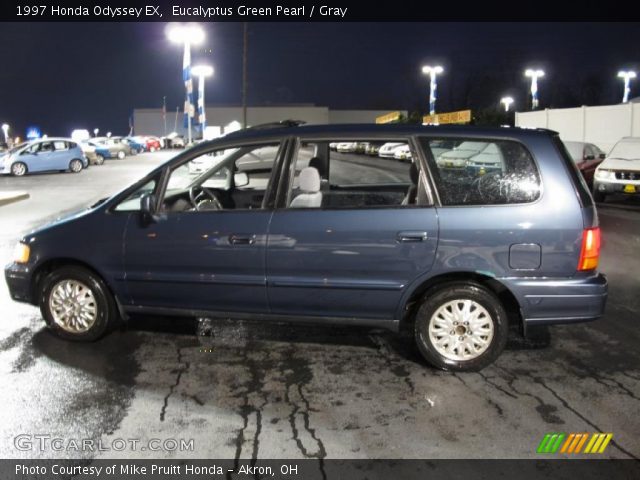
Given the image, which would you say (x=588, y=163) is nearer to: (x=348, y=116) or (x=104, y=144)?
(x=104, y=144)

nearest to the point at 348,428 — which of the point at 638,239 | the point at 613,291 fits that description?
the point at 613,291

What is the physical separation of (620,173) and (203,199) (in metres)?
11.7

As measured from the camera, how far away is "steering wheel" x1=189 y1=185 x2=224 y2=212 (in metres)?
5.34

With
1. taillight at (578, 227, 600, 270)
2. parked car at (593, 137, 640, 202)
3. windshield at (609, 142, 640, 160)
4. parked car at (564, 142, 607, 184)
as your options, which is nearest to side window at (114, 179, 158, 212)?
taillight at (578, 227, 600, 270)

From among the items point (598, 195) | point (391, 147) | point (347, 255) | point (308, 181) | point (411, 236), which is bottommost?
point (347, 255)

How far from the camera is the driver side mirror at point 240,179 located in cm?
619

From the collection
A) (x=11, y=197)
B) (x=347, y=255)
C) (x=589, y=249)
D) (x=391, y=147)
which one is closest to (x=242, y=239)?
(x=347, y=255)

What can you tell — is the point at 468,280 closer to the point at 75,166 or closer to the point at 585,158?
the point at 585,158

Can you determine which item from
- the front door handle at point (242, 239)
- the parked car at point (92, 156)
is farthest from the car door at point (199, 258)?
the parked car at point (92, 156)

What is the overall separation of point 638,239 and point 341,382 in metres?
7.84

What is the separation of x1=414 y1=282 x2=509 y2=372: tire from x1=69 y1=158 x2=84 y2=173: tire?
2626 centimetres

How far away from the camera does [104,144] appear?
4091cm

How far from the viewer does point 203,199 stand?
573 centimetres

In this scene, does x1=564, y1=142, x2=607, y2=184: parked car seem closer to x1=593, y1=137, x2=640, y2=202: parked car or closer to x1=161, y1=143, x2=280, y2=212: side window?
x1=593, y1=137, x2=640, y2=202: parked car
